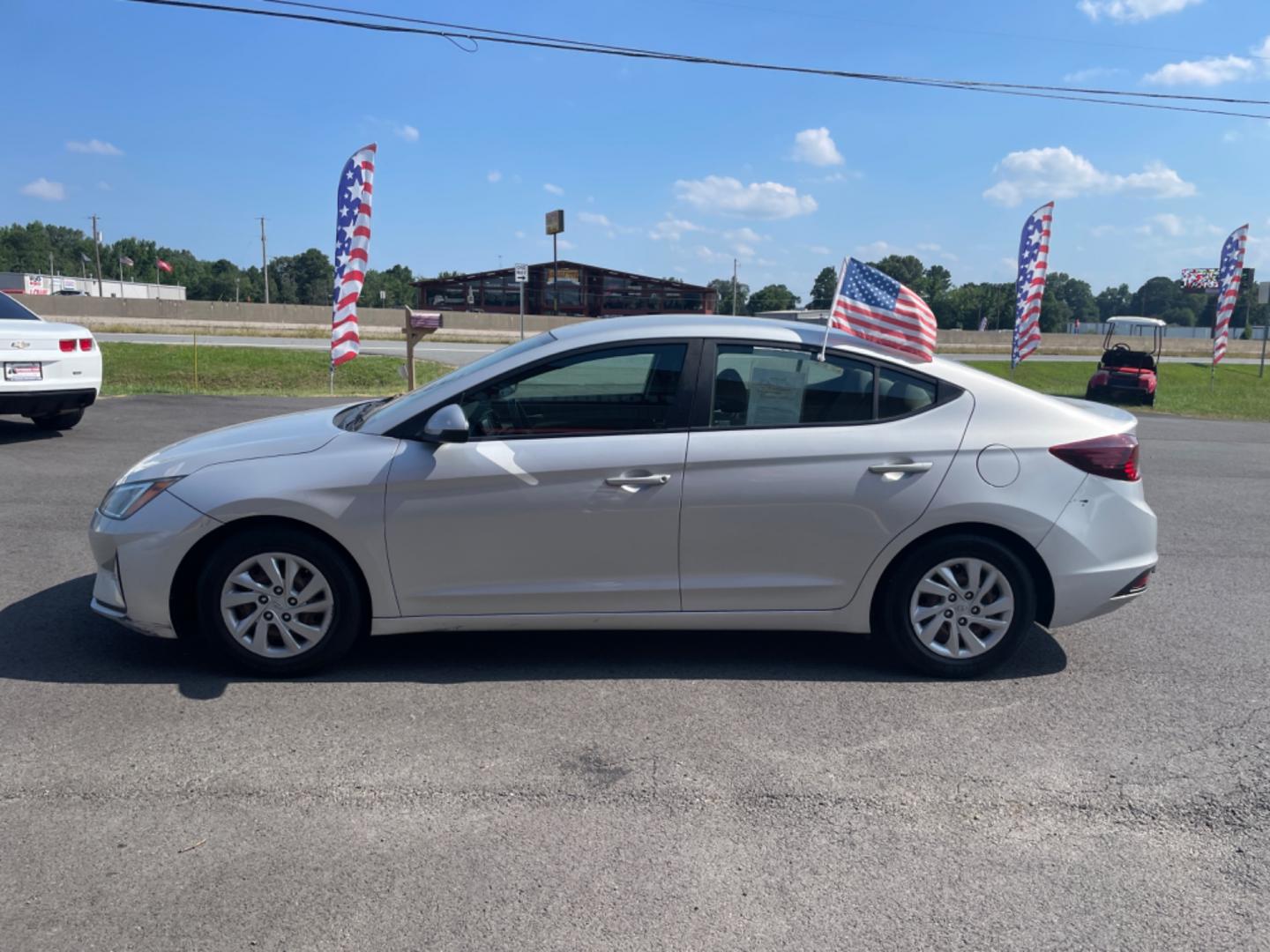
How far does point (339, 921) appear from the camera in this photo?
8.55 feet

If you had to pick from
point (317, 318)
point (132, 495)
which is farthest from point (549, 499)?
point (317, 318)

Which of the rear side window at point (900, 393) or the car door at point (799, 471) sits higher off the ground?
the rear side window at point (900, 393)

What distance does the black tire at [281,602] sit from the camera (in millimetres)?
4059

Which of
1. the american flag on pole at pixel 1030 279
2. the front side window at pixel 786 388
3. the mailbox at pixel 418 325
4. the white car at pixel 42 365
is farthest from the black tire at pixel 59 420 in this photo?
the american flag on pole at pixel 1030 279

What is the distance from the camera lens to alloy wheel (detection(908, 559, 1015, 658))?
4277 millimetres

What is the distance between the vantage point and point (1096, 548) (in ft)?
14.2

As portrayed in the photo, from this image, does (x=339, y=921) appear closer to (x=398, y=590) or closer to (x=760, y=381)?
(x=398, y=590)

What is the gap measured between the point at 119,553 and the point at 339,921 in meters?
2.25

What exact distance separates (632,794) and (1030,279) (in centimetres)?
2083

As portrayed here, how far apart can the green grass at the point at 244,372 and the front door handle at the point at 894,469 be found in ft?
49.0

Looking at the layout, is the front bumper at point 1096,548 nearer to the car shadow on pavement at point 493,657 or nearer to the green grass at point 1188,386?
the car shadow on pavement at point 493,657

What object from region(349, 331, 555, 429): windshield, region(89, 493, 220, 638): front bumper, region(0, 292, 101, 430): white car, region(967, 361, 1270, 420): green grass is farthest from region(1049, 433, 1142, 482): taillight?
region(967, 361, 1270, 420): green grass

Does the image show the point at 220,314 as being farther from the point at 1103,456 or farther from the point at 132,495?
the point at 1103,456

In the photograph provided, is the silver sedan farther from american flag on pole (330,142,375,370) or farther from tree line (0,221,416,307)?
tree line (0,221,416,307)
